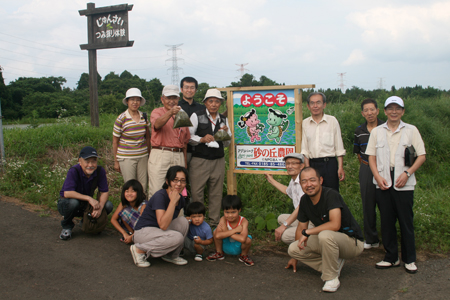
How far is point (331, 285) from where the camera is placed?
11.6 ft

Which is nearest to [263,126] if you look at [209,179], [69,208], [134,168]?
[209,179]

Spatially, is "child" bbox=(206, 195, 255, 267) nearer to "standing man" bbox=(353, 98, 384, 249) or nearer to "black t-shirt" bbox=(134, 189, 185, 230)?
"black t-shirt" bbox=(134, 189, 185, 230)

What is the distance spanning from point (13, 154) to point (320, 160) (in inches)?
284

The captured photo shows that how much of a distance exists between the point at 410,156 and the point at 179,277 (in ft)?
9.31

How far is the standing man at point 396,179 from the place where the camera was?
3996mm

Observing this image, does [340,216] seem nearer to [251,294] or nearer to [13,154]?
[251,294]

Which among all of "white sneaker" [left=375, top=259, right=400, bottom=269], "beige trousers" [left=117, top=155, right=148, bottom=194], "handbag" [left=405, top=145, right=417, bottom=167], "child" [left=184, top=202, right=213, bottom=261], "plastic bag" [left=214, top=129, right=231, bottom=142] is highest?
"plastic bag" [left=214, top=129, right=231, bottom=142]

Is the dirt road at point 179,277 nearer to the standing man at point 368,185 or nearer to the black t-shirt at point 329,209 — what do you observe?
the standing man at point 368,185

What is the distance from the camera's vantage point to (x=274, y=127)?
17.6 feet

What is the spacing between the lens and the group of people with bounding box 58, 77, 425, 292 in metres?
3.77

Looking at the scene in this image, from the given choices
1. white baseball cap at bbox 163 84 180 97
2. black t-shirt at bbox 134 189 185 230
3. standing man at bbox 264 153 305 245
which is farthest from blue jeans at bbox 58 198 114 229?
standing man at bbox 264 153 305 245

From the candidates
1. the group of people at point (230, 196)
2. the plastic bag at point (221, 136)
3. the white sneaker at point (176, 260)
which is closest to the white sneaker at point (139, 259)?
the group of people at point (230, 196)

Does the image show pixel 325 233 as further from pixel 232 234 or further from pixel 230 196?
pixel 230 196

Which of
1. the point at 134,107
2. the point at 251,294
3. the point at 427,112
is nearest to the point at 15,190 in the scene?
the point at 134,107
